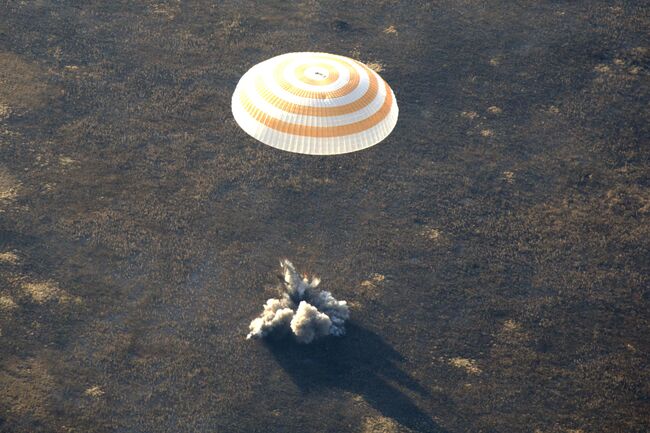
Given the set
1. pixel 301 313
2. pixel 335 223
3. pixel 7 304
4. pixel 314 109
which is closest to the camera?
pixel 314 109

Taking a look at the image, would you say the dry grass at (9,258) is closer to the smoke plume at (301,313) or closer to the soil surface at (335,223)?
the soil surface at (335,223)

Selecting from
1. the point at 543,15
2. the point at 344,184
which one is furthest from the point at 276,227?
the point at 543,15

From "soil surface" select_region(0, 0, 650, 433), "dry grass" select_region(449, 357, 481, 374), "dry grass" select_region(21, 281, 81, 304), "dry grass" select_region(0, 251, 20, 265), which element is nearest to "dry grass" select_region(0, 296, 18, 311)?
"soil surface" select_region(0, 0, 650, 433)

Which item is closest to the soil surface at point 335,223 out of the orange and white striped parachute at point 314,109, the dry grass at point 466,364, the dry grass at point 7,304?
the dry grass at point 466,364

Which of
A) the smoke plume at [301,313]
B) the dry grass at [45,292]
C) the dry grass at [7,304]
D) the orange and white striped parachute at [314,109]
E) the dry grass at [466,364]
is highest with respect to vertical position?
the orange and white striped parachute at [314,109]

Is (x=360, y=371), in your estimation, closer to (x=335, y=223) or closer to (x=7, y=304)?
(x=335, y=223)

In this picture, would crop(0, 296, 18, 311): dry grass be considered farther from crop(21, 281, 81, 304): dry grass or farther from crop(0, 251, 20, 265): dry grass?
crop(0, 251, 20, 265): dry grass

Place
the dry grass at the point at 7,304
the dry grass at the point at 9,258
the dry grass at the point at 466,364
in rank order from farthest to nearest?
the dry grass at the point at 9,258, the dry grass at the point at 7,304, the dry grass at the point at 466,364

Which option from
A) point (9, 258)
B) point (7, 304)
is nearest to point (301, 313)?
point (7, 304)
